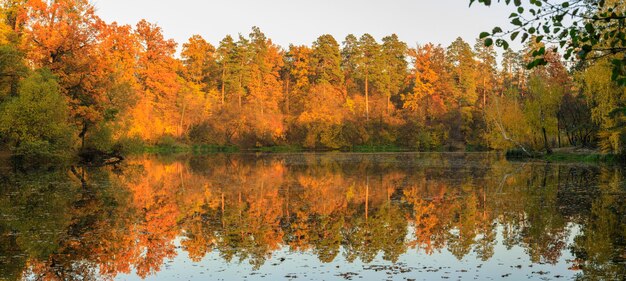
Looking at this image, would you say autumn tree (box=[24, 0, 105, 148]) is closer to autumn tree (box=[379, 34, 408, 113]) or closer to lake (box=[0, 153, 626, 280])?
lake (box=[0, 153, 626, 280])

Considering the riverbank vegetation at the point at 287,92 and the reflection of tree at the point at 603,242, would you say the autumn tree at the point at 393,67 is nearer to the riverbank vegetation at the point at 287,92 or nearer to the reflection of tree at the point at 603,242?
the riverbank vegetation at the point at 287,92

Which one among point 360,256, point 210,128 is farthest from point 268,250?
point 210,128

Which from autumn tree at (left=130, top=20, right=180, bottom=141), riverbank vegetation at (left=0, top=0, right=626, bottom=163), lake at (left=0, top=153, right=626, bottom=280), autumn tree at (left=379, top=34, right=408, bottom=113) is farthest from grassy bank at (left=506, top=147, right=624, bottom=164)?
autumn tree at (left=130, top=20, right=180, bottom=141)

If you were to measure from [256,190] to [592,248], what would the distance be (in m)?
13.7

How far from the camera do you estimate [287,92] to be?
262 feet

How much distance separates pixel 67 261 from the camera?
31.3 ft

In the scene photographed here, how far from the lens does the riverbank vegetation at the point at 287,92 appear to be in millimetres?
39281

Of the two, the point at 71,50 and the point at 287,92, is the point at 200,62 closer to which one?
the point at 287,92

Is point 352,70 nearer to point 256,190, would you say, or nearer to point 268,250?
point 256,190

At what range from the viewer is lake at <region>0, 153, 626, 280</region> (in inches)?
357

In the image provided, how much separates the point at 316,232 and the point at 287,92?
224 feet

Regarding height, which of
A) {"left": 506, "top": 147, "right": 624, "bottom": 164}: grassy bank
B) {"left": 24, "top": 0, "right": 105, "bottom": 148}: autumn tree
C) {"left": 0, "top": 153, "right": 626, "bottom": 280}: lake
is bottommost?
{"left": 0, "top": 153, "right": 626, "bottom": 280}: lake

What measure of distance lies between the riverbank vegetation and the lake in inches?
739

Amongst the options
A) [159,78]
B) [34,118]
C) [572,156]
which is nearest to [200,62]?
[159,78]
